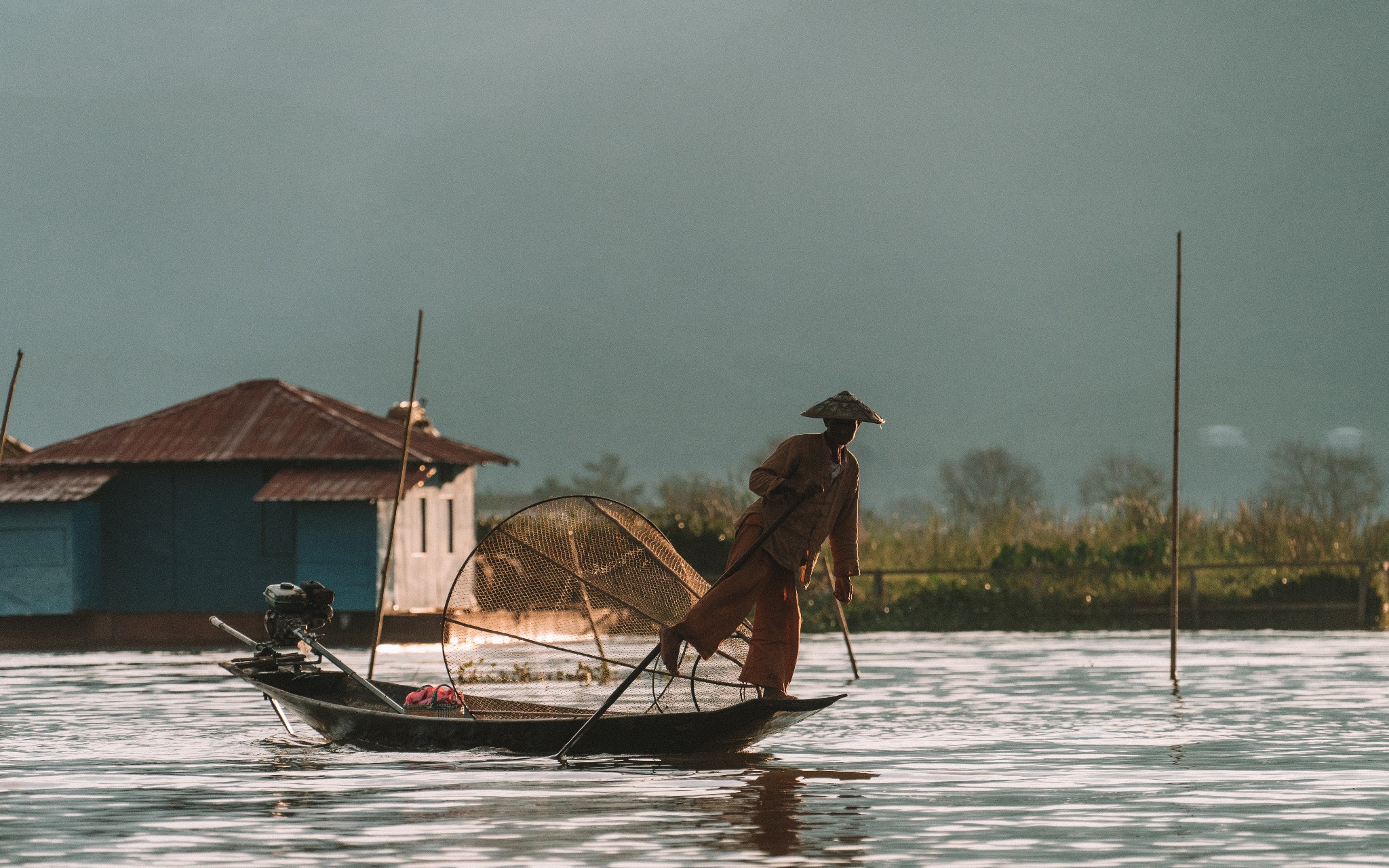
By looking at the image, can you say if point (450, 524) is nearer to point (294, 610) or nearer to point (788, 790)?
point (294, 610)

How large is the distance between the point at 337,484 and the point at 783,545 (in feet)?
66.3

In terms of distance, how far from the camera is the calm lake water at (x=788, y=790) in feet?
28.3

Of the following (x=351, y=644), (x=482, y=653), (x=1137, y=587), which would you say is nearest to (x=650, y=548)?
(x=482, y=653)

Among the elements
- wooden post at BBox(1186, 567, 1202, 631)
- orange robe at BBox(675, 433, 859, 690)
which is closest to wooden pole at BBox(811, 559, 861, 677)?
orange robe at BBox(675, 433, 859, 690)

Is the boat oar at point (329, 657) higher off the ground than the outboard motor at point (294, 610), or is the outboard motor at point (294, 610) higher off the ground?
the outboard motor at point (294, 610)

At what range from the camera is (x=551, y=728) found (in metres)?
12.4

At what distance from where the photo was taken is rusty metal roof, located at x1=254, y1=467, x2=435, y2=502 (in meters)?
31.0

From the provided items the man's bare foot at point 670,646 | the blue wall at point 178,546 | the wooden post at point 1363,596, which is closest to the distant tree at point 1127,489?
the wooden post at point 1363,596

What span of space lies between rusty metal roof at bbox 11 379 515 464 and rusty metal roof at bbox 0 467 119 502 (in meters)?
0.22

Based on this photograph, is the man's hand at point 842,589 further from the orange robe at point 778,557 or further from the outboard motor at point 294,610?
the outboard motor at point 294,610

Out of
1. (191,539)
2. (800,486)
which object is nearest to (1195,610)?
(191,539)

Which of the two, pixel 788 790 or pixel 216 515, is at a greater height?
pixel 216 515

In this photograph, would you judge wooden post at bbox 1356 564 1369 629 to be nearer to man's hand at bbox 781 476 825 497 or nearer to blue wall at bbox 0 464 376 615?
blue wall at bbox 0 464 376 615

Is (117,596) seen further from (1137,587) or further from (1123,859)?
(1123,859)
